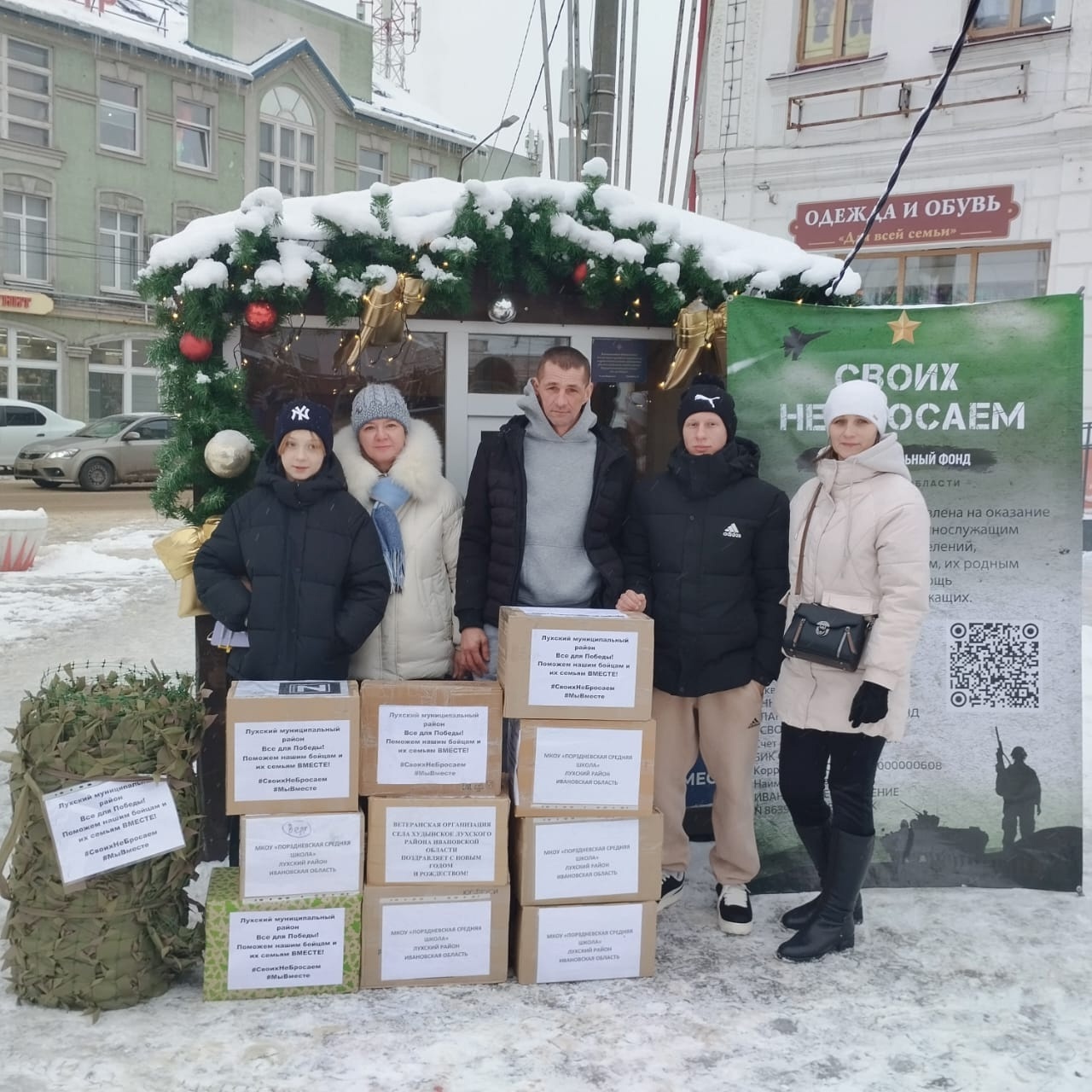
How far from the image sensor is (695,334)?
4016 millimetres

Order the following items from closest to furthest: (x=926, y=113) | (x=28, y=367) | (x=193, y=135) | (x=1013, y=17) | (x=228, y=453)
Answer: (x=926, y=113), (x=228, y=453), (x=1013, y=17), (x=28, y=367), (x=193, y=135)

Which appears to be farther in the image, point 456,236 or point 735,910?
point 456,236

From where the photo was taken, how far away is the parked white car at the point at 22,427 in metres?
18.2

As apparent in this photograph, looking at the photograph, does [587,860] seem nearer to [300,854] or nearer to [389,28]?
[300,854]

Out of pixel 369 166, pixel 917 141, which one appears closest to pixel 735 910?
pixel 917 141

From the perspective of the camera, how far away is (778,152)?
10.9 meters

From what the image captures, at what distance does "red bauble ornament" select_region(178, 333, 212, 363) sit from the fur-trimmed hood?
67 centimetres

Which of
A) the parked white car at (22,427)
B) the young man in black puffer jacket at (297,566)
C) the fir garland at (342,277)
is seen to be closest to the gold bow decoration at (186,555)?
the fir garland at (342,277)

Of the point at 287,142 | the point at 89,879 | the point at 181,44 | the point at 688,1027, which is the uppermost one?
the point at 181,44

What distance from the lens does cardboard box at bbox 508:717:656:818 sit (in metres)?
3.02

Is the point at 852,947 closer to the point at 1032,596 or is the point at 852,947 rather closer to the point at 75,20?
the point at 1032,596

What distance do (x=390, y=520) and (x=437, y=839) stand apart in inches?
39.5

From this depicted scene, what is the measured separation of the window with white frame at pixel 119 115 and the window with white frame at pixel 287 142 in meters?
3.02

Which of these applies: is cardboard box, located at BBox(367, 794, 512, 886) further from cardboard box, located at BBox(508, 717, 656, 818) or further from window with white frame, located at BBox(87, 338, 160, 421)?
window with white frame, located at BBox(87, 338, 160, 421)
